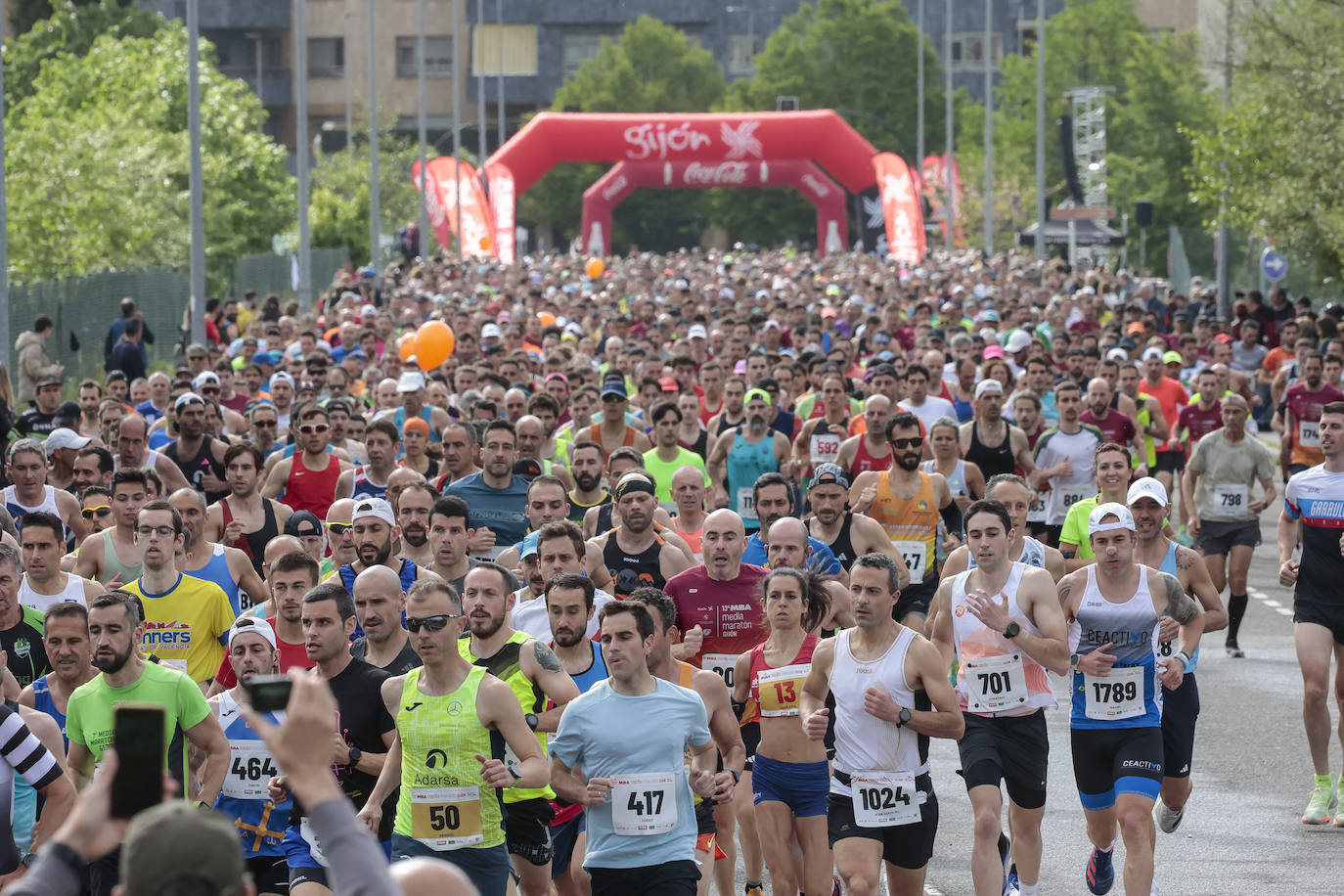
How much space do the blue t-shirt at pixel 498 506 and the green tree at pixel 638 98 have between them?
268 feet

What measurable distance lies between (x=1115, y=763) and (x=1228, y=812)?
1992mm

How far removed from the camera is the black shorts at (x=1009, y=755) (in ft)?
28.2

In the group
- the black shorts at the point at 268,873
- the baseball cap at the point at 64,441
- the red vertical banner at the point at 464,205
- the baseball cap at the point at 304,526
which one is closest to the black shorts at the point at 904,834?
the black shorts at the point at 268,873

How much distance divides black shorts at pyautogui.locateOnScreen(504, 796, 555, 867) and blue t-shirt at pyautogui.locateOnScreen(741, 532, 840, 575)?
94.1 inches

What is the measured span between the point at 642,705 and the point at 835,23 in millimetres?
86860

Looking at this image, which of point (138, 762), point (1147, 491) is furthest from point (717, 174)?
point (138, 762)

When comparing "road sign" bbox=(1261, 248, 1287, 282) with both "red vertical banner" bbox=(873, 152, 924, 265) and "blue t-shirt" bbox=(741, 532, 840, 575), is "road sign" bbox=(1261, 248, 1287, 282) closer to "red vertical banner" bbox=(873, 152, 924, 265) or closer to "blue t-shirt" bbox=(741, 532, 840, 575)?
"red vertical banner" bbox=(873, 152, 924, 265)

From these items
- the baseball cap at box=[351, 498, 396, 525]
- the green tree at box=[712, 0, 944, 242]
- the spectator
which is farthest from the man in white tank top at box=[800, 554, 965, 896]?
the green tree at box=[712, 0, 944, 242]

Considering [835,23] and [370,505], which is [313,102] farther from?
[370,505]

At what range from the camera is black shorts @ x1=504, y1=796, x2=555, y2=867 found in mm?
7887

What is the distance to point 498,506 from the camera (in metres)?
12.0

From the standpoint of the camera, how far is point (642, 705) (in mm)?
7066

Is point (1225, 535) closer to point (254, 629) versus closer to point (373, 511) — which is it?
point (373, 511)

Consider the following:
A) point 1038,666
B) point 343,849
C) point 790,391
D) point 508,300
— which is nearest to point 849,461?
point 790,391
